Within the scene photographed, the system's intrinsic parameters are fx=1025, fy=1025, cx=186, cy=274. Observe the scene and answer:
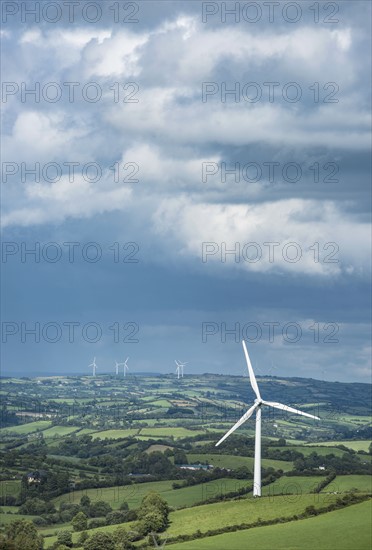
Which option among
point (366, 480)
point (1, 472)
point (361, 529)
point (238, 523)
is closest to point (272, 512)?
point (238, 523)

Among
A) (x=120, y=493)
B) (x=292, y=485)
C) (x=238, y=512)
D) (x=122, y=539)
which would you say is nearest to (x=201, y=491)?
(x=292, y=485)

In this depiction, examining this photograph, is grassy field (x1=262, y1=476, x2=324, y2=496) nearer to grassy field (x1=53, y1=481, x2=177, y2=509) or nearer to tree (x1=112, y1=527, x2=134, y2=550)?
grassy field (x1=53, y1=481, x2=177, y2=509)

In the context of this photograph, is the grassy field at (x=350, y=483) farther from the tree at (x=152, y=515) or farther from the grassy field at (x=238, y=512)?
the tree at (x=152, y=515)

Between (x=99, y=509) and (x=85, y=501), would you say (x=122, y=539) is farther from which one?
(x=85, y=501)

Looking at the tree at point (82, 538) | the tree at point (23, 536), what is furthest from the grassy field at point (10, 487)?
the tree at point (82, 538)

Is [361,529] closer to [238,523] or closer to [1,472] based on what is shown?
[238,523]
